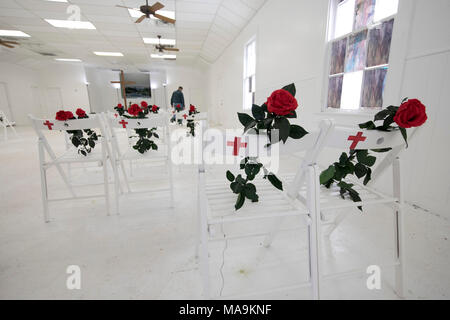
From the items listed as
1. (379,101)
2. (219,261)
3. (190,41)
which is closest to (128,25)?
(190,41)

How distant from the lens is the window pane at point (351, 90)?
2.30m

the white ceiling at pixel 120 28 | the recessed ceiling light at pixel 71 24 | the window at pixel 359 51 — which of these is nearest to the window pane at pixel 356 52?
the window at pixel 359 51

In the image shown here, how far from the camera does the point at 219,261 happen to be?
46.4 inches

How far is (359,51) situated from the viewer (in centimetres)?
224

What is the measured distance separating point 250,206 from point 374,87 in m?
2.06

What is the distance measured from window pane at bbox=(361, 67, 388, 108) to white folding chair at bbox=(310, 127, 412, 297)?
4.69 feet

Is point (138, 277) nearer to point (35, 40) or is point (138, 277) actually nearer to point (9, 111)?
point (35, 40)

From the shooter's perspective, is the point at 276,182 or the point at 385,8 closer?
the point at 276,182

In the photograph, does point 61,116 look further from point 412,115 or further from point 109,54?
point 109,54

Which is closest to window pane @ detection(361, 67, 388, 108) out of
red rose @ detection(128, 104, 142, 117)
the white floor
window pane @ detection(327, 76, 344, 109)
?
window pane @ detection(327, 76, 344, 109)

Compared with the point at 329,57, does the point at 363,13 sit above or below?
above

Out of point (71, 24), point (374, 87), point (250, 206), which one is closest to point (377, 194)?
point (250, 206)

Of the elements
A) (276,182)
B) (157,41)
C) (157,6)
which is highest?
(157,41)
